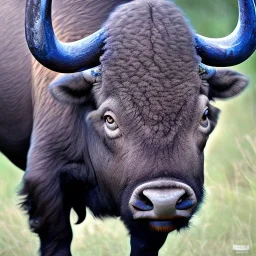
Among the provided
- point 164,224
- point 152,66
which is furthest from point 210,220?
point 152,66

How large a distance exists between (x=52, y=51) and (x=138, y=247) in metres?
2.33

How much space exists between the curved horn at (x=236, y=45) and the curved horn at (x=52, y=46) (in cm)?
83

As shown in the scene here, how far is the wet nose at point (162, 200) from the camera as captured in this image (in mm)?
8258

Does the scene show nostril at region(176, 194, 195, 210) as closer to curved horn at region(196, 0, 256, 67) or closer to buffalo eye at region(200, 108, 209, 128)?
buffalo eye at region(200, 108, 209, 128)

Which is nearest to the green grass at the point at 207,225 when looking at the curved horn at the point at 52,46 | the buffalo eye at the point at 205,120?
the buffalo eye at the point at 205,120

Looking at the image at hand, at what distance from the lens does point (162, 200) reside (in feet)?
27.0

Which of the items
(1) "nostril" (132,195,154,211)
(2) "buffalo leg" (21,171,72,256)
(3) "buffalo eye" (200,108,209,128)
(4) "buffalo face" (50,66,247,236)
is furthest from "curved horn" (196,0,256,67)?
(2) "buffalo leg" (21,171,72,256)

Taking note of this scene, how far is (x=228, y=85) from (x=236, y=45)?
400mm

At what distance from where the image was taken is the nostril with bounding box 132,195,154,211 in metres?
8.39

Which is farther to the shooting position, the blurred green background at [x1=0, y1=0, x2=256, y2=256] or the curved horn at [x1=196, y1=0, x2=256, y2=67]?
the blurred green background at [x1=0, y1=0, x2=256, y2=256]

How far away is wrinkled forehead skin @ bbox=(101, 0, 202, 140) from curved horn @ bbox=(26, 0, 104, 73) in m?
0.12

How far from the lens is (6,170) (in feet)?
47.2

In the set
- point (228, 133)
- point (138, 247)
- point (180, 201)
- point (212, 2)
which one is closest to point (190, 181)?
point (180, 201)

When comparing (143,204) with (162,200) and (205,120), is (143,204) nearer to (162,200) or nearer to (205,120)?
(162,200)
